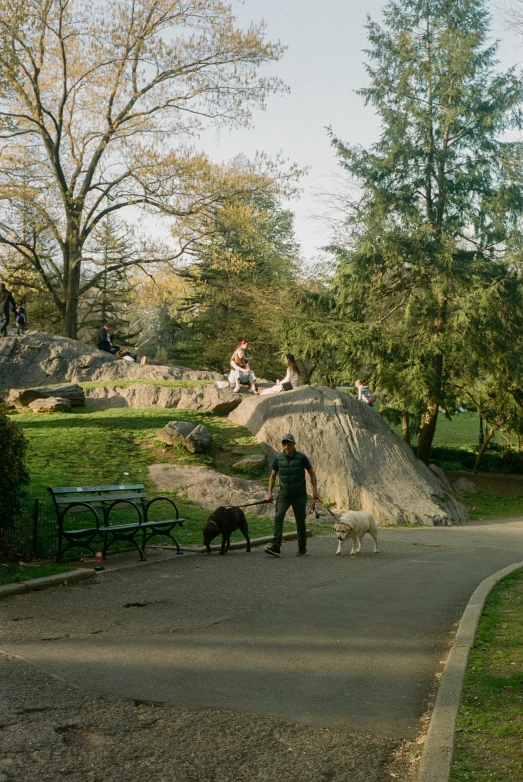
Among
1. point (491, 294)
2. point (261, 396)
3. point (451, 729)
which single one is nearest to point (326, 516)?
point (261, 396)

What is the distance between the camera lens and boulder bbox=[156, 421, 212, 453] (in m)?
20.1

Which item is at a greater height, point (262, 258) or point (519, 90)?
point (519, 90)

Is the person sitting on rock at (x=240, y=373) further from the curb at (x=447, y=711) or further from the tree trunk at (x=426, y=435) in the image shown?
the curb at (x=447, y=711)

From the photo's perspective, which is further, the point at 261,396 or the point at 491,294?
the point at 491,294

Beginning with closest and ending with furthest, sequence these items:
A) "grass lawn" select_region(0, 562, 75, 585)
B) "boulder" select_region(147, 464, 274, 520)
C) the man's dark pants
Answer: "grass lawn" select_region(0, 562, 75, 585)
the man's dark pants
"boulder" select_region(147, 464, 274, 520)

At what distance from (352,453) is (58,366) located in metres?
13.4

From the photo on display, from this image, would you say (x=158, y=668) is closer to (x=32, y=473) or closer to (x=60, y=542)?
(x=60, y=542)

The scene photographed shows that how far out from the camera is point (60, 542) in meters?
10.8

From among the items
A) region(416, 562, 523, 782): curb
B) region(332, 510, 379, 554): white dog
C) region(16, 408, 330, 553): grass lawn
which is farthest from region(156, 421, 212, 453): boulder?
region(416, 562, 523, 782): curb

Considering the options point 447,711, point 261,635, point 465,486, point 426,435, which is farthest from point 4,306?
point 447,711

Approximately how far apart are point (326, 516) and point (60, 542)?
8.77m

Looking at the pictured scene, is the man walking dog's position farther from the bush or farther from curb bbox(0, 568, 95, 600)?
the bush

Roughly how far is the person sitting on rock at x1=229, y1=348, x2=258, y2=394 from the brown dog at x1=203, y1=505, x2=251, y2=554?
41.4 feet

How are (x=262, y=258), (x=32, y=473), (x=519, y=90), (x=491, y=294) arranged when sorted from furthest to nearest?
(x=262, y=258)
(x=519, y=90)
(x=491, y=294)
(x=32, y=473)
